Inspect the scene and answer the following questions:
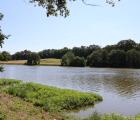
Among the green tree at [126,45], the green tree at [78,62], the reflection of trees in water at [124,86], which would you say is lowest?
the reflection of trees in water at [124,86]

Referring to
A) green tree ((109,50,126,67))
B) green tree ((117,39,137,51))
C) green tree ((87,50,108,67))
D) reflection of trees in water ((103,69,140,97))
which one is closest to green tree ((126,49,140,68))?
green tree ((109,50,126,67))

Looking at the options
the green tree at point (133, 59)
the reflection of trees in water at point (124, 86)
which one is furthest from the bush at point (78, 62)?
the reflection of trees in water at point (124, 86)

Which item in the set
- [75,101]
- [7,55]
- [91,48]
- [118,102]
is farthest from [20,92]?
[91,48]

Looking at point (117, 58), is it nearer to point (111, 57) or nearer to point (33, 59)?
point (111, 57)

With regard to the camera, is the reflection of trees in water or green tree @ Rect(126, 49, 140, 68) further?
green tree @ Rect(126, 49, 140, 68)

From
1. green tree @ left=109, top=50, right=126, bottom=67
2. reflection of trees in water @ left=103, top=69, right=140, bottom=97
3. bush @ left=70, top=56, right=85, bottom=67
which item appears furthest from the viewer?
bush @ left=70, top=56, right=85, bottom=67

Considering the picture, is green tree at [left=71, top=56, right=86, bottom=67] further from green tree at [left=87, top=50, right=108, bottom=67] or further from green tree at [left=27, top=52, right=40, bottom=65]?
green tree at [left=27, top=52, right=40, bottom=65]

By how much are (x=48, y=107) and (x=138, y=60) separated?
97.8m

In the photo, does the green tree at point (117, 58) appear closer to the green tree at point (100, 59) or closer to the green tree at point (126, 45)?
the green tree at point (100, 59)

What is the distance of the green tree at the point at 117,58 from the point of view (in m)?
121

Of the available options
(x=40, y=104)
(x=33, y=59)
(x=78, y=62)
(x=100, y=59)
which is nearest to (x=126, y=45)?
(x=100, y=59)

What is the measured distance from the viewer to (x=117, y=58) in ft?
396

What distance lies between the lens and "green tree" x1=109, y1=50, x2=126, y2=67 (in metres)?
121

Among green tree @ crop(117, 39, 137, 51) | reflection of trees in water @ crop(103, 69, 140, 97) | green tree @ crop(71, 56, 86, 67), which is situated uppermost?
green tree @ crop(117, 39, 137, 51)
